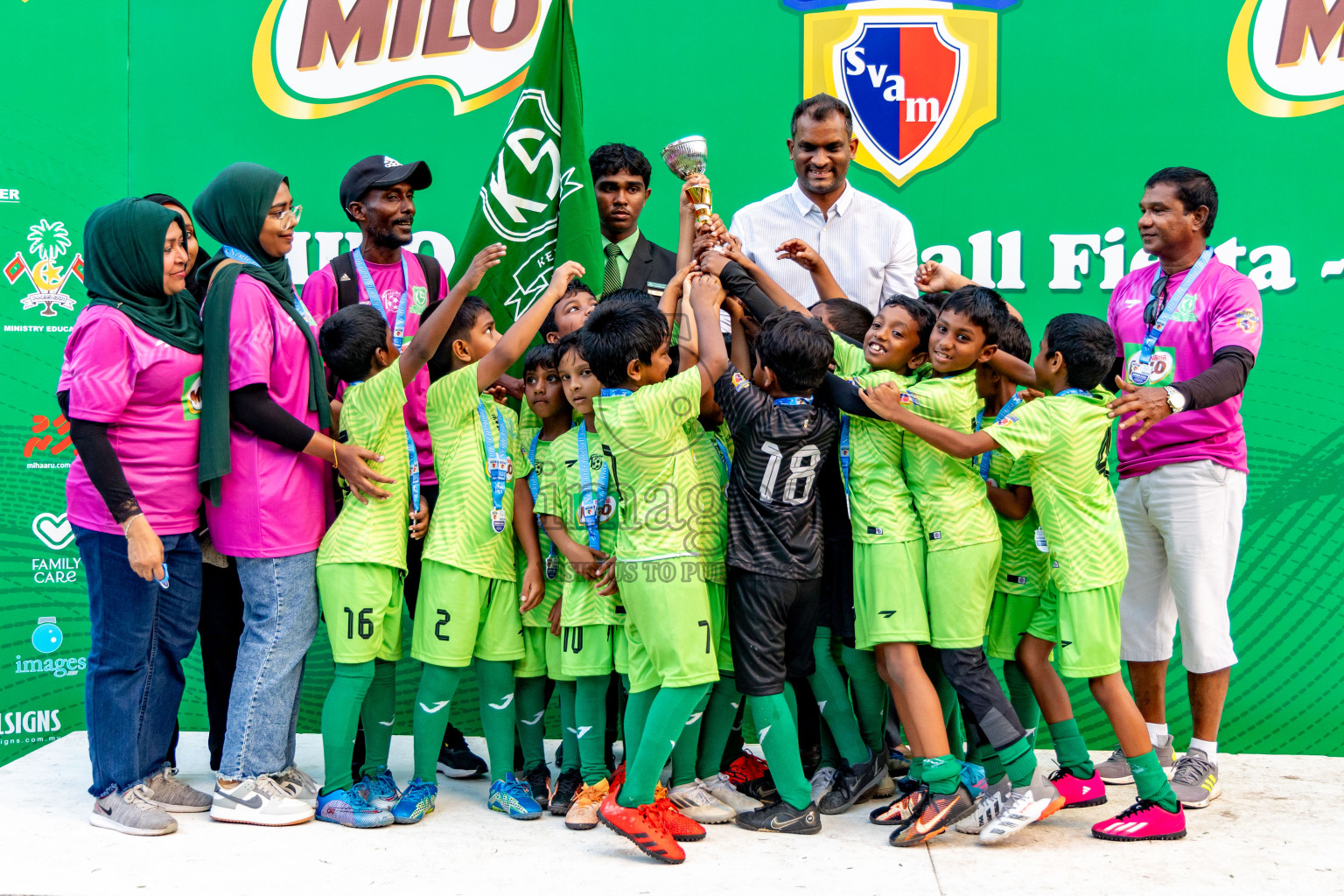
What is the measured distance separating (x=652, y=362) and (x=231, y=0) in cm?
300

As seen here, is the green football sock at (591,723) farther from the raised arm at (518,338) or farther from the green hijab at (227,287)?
the green hijab at (227,287)

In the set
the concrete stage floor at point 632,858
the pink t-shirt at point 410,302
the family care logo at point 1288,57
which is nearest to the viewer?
the concrete stage floor at point 632,858

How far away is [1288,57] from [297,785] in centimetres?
491

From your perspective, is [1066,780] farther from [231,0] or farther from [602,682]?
[231,0]

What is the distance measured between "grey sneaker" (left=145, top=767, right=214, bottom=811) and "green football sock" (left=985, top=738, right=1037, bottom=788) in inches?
105

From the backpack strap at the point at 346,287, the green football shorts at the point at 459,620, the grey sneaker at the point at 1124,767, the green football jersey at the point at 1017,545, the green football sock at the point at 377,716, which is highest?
the backpack strap at the point at 346,287

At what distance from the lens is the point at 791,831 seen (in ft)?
11.6

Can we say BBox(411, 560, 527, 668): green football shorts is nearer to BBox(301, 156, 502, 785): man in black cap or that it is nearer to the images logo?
BBox(301, 156, 502, 785): man in black cap

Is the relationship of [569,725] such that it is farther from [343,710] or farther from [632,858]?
[343,710]

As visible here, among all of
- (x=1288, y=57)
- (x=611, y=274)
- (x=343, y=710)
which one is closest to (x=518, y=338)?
(x=611, y=274)

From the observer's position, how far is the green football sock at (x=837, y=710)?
12.3ft

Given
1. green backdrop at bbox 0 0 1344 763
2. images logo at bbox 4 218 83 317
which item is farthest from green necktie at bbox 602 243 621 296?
images logo at bbox 4 218 83 317

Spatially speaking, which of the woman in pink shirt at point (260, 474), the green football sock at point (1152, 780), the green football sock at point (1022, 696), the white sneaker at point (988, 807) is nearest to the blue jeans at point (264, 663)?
the woman in pink shirt at point (260, 474)

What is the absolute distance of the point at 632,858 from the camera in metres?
3.37
